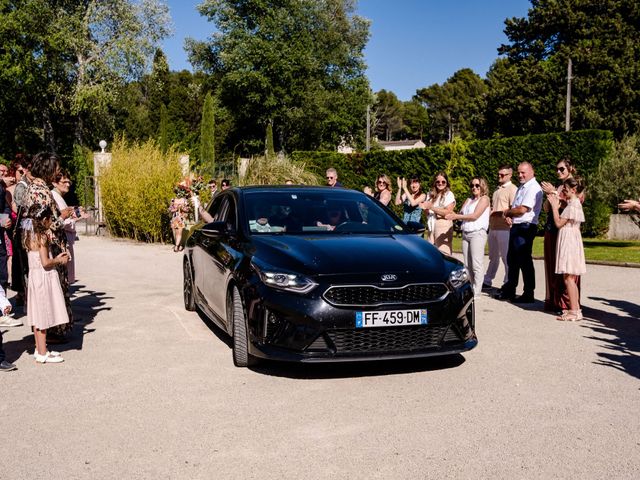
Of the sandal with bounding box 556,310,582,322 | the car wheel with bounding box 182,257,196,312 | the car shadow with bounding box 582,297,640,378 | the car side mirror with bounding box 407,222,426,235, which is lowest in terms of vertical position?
the car shadow with bounding box 582,297,640,378

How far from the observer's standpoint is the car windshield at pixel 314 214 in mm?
6699

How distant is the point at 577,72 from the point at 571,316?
41.0 metres

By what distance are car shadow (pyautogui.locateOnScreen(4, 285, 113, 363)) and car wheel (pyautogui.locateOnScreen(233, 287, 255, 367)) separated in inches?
74.6

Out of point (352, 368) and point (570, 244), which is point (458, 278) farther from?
point (570, 244)

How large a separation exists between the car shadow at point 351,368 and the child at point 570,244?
8.67 ft

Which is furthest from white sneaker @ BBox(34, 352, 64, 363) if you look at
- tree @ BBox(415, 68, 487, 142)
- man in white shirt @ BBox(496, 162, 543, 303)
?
tree @ BBox(415, 68, 487, 142)

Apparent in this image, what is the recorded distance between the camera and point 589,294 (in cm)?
1053

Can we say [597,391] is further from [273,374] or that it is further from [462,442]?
[273,374]

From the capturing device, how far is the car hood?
5590 mm

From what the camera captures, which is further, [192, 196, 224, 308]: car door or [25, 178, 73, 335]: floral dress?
[192, 196, 224, 308]: car door

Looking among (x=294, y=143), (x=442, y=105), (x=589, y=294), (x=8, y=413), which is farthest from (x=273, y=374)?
(x=442, y=105)

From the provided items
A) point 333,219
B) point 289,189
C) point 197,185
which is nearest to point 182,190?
point 197,185

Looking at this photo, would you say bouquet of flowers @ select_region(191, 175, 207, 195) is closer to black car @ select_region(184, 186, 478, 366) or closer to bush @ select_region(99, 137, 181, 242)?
bush @ select_region(99, 137, 181, 242)

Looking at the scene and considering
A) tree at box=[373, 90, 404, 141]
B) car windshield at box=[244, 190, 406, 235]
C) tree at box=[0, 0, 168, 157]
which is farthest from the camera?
tree at box=[373, 90, 404, 141]
